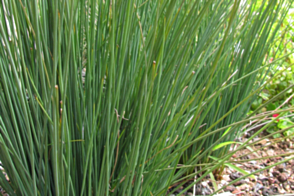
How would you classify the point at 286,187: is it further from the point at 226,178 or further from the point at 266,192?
the point at 226,178

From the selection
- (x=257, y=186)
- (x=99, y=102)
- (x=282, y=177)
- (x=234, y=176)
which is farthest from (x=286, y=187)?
(x=99, y=102)

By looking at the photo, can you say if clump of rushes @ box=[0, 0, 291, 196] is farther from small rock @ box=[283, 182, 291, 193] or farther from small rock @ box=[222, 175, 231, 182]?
small rock @ box=[283, 182, 291, 193]

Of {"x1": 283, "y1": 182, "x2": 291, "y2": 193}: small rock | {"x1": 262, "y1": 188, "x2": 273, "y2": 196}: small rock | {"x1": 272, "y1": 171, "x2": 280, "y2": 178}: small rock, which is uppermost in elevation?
{"x1": 262, "y1": 188, "x2": 273, "y2": 196}: small rock

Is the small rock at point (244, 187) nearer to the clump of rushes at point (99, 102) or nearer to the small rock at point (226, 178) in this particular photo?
the small rock at point (226, 178)

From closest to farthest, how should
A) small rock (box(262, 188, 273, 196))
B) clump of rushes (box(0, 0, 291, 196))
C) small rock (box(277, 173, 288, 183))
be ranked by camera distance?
clump of rushes (box(0, 0, 291, 196)), small rock (box(262, 188, 273, 196)), small rock (box(277, 173, 288, 183))

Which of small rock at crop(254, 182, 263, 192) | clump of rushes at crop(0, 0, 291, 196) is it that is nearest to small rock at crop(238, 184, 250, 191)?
small rock at crop(254, 182, 263, 192)

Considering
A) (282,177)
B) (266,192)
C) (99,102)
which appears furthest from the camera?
(282,177)

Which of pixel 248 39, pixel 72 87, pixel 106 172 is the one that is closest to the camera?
pixel 106 172

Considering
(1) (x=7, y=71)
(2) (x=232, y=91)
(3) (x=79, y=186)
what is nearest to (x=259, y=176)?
(2) (x=232, y=91)

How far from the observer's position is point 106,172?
59cm

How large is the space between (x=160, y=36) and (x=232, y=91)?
0.72 m

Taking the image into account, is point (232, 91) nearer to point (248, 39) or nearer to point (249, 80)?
point (249, 80)

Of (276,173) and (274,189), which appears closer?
(274,189)

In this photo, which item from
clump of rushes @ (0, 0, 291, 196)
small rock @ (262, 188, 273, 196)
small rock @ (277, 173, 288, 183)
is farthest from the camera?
small rock @ (277, 173, 288, 183)
